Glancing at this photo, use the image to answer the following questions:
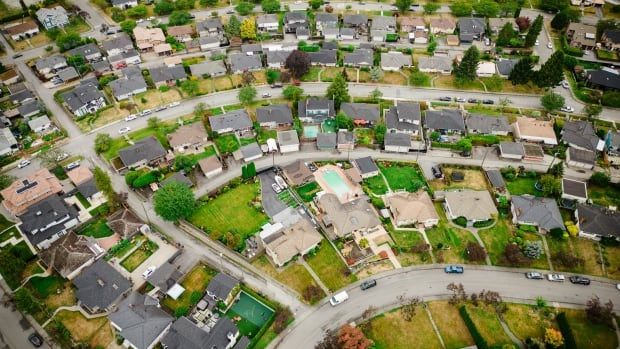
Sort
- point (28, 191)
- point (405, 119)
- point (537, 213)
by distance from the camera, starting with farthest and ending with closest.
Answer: point (405, 119) → point (28, 191) → point (537, 213)

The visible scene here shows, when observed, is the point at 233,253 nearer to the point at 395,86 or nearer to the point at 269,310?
the point at 269,310

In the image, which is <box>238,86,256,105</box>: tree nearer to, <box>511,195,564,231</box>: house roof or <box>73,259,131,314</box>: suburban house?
<box>73,259,131,314</box>: suburban house

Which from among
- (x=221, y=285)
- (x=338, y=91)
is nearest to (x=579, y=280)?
(x=221, y=285)

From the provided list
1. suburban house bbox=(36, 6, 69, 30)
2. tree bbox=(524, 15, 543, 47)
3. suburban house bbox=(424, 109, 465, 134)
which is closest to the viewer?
suburban house bbox=(424, 109, 465, 134)

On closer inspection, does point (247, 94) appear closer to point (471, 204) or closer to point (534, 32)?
point (471, 204)

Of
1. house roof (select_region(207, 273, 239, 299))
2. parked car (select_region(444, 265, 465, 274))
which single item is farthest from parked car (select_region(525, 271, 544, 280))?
house roof (select_region(207, 273, 239, 299))

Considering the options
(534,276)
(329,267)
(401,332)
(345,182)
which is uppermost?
(345,182)
